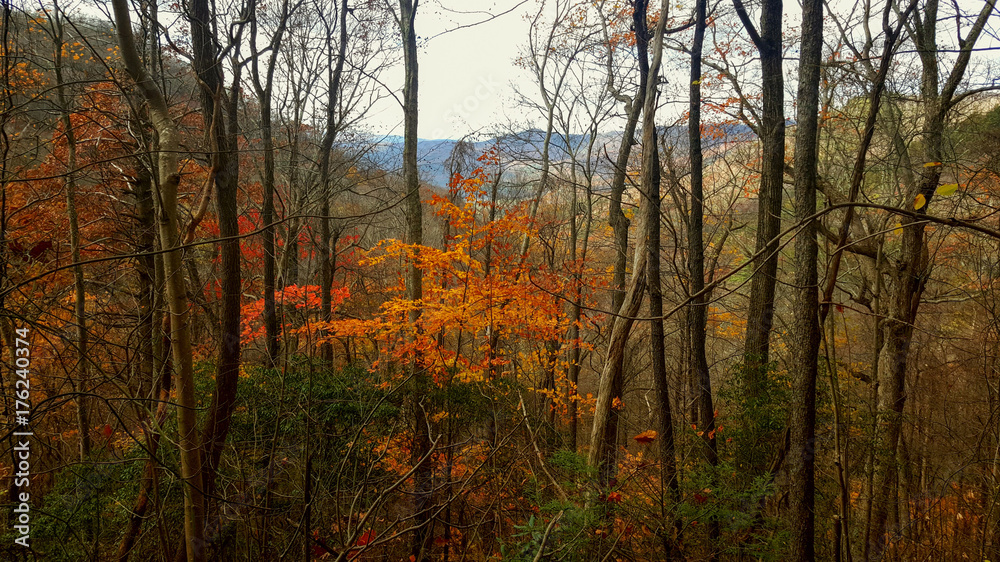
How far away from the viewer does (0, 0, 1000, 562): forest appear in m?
3.48

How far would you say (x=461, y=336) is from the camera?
7.05 m

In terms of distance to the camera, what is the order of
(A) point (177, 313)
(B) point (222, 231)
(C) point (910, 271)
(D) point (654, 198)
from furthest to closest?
(C) point (910, 271)
(D) point (654, 198)
(B) point (222, 231)
(A) point (177, 313)

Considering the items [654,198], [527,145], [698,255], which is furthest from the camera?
[527,145]

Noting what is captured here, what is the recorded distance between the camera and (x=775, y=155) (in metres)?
5.51

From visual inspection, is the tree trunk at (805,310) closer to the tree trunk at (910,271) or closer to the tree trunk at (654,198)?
the tree trunk at (654,198)

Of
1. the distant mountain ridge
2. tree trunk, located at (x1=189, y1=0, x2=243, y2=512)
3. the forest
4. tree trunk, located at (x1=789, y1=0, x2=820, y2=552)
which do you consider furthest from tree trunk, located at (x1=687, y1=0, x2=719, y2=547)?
tree trunk, located at (x1=189, y1=0, x2=243, y2=512)

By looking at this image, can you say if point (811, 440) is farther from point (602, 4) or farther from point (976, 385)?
point (602, 4)

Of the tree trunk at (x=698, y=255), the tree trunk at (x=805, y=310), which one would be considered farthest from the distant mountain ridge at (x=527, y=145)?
the tree trunk at (x=805, y=310)

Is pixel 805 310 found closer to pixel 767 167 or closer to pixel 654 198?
pixel 654 198

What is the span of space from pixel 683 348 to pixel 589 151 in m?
5.99

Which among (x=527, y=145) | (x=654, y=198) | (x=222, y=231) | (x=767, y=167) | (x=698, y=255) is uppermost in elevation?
(x=527, y=145)

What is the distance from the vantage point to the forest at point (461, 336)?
348 centimetres

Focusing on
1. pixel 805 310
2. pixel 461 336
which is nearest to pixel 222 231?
pixel 461 336

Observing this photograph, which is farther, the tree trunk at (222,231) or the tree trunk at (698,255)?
the tree trunk at (698,255)
